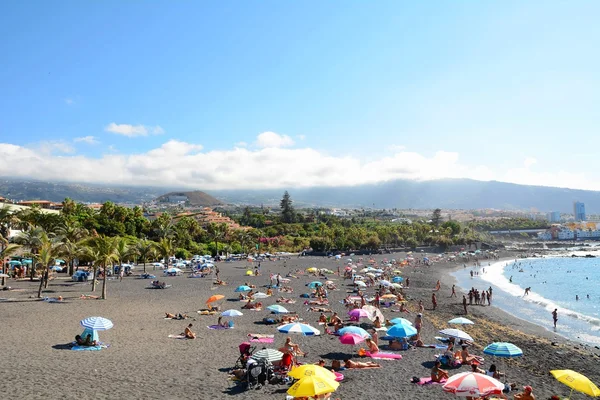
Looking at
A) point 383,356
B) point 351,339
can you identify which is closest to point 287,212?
point 383,356

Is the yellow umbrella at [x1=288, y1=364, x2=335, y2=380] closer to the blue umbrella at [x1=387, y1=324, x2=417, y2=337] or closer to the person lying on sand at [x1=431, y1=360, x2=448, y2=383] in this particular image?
the person lying on sand at [x1=431, y1=360, x2=448, y2=383]

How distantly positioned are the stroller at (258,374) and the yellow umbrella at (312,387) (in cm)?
225

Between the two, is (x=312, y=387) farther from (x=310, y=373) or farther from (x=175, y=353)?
(x=175, y=353)

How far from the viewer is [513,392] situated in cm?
1159

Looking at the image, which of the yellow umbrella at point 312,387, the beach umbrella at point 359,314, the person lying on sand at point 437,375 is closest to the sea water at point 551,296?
the beach umbrella at point 359,314

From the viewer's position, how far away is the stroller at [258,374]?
10.8m

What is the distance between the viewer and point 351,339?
44.2 feet

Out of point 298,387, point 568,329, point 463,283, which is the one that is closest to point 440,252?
point 463,283

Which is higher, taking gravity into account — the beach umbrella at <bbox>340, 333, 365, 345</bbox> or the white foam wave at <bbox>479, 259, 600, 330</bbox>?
the beach umbrella at <bbox>340, 333, 365, 345</bbox>

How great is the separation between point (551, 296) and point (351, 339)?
3289cm

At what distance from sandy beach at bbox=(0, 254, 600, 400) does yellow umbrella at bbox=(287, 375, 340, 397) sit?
1.73m

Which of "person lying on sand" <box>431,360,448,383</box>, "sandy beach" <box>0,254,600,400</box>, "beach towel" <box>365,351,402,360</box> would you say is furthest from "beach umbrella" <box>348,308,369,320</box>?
"person lying on sand" <box>431,360,448,383</box>

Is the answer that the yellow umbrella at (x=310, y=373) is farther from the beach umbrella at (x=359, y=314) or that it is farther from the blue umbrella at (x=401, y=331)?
the beach umbrella at (x=359, y=314)

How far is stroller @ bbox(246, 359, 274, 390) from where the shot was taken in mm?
10758
